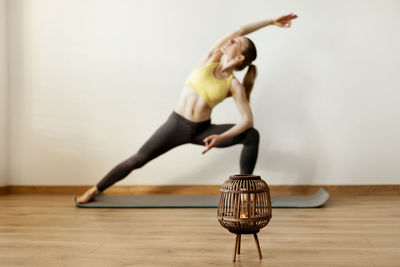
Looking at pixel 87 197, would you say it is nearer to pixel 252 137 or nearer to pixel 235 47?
pixel 252 137

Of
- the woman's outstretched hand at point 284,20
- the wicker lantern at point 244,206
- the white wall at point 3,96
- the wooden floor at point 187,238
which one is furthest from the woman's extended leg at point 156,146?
the wicker lantern at point 244,206

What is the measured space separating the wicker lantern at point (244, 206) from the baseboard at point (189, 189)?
5.89 feet

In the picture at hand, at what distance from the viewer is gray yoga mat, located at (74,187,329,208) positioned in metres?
2.49

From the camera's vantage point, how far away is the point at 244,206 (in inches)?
51.0

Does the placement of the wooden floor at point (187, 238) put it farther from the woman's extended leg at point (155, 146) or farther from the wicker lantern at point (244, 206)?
the woman's extended leg at point (155, 146)

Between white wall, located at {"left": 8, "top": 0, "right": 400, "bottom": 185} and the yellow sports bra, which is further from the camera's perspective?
white wall, located at {"left": 8, "top": 0, "right": 400, "bottom": 185}

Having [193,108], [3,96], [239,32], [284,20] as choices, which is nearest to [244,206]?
[193,108]

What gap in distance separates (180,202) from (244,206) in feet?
4.64

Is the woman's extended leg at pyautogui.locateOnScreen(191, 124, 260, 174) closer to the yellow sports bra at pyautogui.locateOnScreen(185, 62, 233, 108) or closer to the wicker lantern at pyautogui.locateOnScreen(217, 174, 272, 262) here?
the yellow sports bra at pyautogui.locateOnScreen(185, 62, 233, 108)

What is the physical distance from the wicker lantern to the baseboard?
5.89 ft

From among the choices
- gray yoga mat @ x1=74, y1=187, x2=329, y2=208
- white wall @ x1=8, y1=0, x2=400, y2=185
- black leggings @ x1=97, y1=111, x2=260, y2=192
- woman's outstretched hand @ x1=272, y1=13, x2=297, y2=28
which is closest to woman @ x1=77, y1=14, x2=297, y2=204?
black leggings @ x1=97, y1=111, x2=260, y2=192

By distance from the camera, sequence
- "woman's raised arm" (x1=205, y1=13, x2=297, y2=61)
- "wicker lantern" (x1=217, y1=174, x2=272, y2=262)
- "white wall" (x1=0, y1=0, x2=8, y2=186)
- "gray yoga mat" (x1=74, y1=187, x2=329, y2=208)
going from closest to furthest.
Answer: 1. "wicker lantern" (x1=217, y1=174, x2=272, y2=262)
2. "gray yoga mat" (x1=74, y1=187, x2=329, y2=208)
3. "woman's raised arm" (x1=205, y1=13, x2=297, y2=61)
4. "white wall" (x1=0, y1=0, x2=8, y2=186)

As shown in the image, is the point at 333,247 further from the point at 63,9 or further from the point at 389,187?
the point at 63,9

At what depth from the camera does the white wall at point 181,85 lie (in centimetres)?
308
